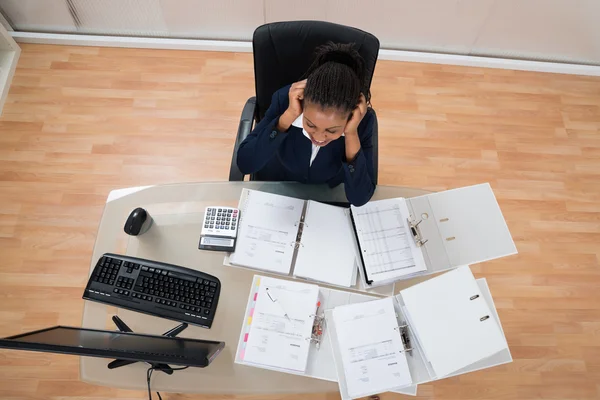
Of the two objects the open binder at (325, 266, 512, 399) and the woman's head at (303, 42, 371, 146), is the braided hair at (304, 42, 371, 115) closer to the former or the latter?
the woman's head at (303, 42, 371, 146)

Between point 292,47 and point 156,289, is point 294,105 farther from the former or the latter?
point 156,289

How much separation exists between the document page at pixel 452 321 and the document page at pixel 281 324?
0.33 meters

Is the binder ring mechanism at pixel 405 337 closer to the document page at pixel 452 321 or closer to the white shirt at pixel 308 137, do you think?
the document page at pixel 452 321

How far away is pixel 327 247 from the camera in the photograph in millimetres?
1587

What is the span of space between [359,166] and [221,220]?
0.52 metres

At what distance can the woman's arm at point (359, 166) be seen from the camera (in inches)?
61.4

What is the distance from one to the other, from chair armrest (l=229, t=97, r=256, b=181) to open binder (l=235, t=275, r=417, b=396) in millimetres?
422

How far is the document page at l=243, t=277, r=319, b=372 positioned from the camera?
142cm

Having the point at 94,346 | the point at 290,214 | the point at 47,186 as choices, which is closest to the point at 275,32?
the point at 290,214

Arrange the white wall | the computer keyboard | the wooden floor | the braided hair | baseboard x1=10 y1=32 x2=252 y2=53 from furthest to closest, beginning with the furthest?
baseboard x1=10 y1=32 x2=252 y2=53 < the white wall < the wooden floor < the computer keyboard < the braided hair

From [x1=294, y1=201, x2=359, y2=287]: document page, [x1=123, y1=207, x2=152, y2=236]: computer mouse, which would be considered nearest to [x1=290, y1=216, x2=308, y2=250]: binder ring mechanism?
[x1=294, y1=201, x2=359, y2=287]: document page

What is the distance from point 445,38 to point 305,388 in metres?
2.33

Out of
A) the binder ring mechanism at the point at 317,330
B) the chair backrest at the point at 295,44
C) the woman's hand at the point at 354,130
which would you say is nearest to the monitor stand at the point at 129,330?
the binder ring mechanism at the point at 317,330

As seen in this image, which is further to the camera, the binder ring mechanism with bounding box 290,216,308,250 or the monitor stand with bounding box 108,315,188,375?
the binder ring mechanism with bounding box 290,216,308,250
